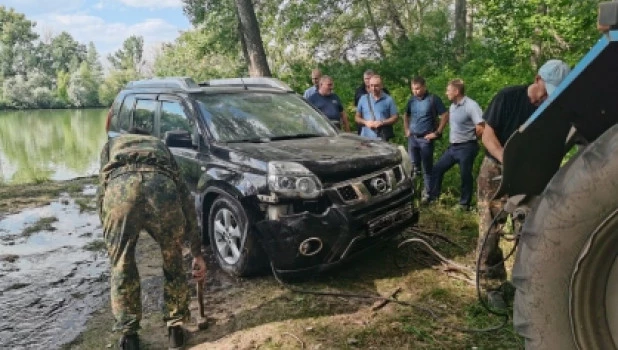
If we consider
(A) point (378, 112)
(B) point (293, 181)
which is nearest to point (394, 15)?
(A) point (378, 112)

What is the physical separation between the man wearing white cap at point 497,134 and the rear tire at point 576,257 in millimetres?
1785

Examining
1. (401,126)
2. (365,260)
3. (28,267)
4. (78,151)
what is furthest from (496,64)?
(78,151)

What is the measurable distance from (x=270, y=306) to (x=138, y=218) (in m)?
1.33

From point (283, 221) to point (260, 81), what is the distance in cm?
251

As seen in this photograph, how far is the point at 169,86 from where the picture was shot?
5504 millimetres

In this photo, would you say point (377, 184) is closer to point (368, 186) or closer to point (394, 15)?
point (368, 186)

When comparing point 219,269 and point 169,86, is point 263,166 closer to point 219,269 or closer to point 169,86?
point 219,269

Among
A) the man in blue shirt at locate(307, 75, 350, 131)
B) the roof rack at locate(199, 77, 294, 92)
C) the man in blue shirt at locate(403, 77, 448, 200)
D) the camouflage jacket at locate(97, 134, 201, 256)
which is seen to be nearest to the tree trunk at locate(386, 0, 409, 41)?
the man in blue shirt at locate(307, 75, 350, 131)

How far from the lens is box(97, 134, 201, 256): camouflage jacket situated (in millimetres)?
3377

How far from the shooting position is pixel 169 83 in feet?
18.3

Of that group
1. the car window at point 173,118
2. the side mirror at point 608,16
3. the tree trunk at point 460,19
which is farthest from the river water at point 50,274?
the tree trunk at point 460,19

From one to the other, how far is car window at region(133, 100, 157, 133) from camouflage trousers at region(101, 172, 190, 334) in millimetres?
2405

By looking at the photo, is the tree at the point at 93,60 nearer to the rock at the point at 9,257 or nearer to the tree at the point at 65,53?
the tree at the point at 65,53

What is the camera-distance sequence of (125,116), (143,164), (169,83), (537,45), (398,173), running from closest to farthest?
1. (143,164)
2. (398,173)
3. (169,83)
4. (125,116)
5. (537,45)
